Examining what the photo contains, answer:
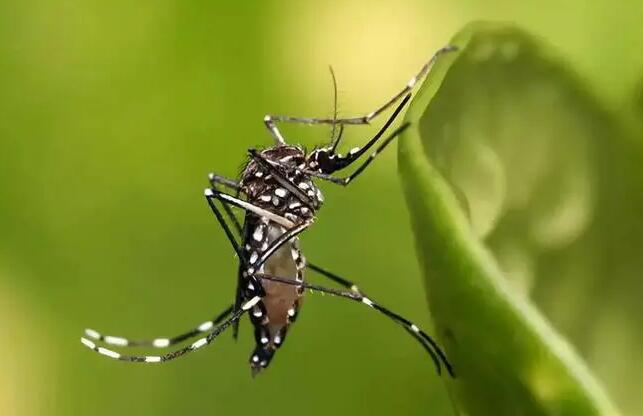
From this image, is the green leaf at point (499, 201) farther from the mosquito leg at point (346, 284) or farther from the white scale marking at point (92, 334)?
the white scale marking at point (92, 334)

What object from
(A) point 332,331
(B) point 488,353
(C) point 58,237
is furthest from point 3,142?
(B) point 488,353

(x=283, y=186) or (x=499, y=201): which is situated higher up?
(x=283, y=186)

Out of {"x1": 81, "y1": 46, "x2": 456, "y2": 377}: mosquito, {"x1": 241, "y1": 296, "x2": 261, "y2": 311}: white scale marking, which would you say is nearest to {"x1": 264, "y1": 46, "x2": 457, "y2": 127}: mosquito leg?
{"x1": 81, "y1": 46, "x2": 456, "y2": 377}: mosquito

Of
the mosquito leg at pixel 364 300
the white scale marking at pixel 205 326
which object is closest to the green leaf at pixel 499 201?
the mosquito leg at pixel 364 300

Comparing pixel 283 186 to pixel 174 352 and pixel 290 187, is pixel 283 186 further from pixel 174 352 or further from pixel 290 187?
pixel 174 352

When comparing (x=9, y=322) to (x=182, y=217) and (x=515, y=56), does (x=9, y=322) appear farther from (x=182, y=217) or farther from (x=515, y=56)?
(x=515, y=56)

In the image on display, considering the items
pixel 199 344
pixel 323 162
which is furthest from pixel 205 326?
pixel 323 162
